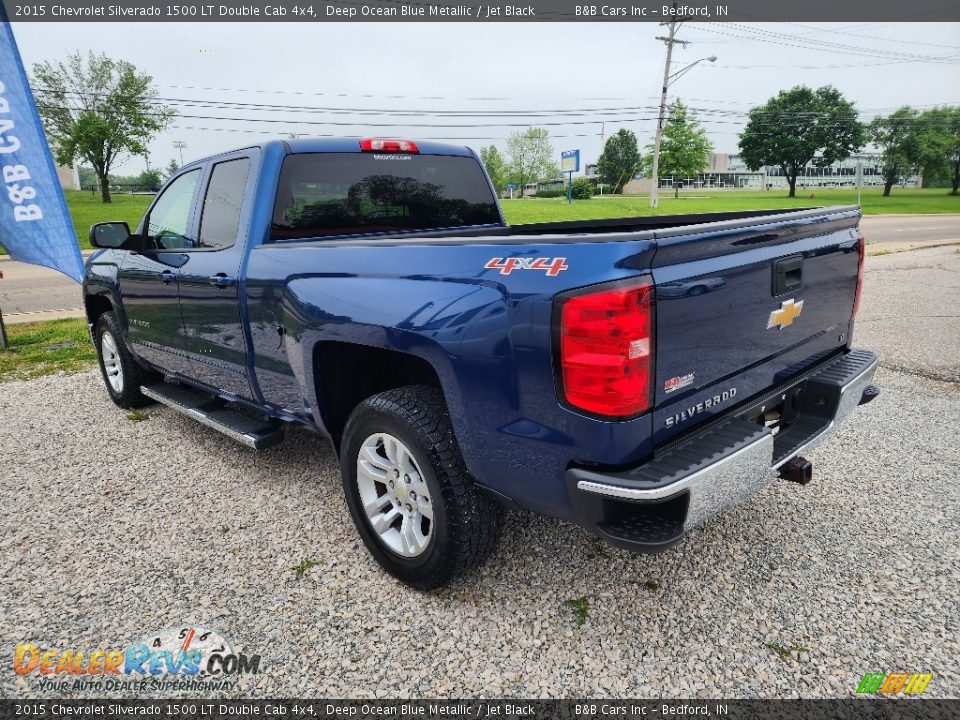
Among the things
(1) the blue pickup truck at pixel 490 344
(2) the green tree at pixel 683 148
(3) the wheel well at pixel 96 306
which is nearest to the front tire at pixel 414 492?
(1) the blue pickup truck at pixel 490 344

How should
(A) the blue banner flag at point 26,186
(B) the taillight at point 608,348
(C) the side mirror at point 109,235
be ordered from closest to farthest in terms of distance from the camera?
(B) the taillight at point 608,348 → (C) the side mirror at point 109,235 → (A) the blue banner flag at point 26,186

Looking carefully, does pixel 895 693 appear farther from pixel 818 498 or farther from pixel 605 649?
pixel 818 498

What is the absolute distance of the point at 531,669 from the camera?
7.12 feet

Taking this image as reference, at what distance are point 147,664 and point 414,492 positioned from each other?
1177 millimetres

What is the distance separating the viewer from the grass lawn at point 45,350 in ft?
21.5

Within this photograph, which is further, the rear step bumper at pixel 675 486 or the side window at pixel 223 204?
the side window at pixel 223 204

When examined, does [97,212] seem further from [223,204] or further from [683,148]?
[683,148]

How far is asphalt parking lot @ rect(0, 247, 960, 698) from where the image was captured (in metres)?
2.16

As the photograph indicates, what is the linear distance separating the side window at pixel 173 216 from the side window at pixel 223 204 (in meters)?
0.22

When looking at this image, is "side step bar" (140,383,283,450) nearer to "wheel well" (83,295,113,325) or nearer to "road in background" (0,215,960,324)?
"wheel well" (83,295,113,325)

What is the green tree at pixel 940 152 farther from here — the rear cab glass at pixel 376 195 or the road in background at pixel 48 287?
the rear cab glass at pixel 376 195

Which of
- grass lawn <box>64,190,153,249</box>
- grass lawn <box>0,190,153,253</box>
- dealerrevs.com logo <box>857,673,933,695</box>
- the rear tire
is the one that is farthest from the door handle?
grass lawn <box>64,190,153,249</box>

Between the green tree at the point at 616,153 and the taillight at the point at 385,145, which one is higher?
the green tree at the point at 616,153

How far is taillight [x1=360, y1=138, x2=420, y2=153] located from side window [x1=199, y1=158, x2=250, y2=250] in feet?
2.22
